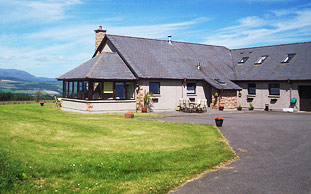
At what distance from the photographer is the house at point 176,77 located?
94.9 feet

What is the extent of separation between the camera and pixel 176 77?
102 feet

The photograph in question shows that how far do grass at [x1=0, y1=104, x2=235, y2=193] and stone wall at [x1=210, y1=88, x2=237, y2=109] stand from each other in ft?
50.5

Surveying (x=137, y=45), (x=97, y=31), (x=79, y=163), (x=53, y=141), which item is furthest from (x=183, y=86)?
(x=79, y=163)

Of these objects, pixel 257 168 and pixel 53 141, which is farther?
pixel 53 141

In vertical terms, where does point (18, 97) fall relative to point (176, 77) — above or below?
below

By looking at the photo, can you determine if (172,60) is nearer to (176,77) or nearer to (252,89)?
(176,77)

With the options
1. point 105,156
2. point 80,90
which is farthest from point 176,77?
point 105,156

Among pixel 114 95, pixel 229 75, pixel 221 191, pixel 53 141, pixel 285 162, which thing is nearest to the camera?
pixel 221 191

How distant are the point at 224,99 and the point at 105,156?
2320 cm

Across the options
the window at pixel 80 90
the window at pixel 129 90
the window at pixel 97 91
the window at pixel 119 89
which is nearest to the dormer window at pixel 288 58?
the window at pixel 129 90

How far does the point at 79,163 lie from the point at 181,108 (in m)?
21.5

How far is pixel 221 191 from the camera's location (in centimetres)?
775

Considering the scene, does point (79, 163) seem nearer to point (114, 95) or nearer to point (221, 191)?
point (221, 191)

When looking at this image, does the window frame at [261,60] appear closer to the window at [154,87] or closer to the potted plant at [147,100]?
the window at [154,87]
